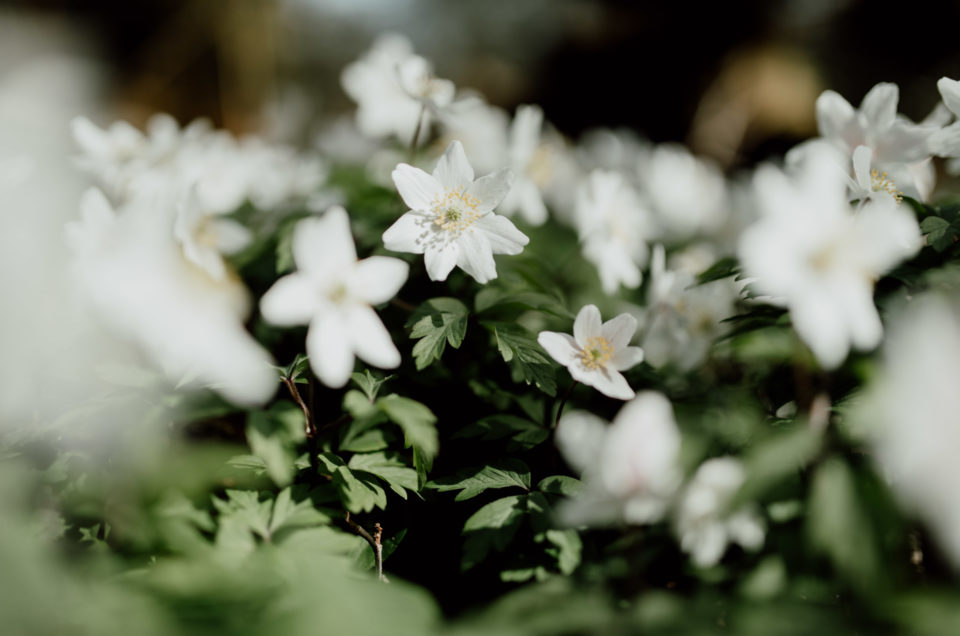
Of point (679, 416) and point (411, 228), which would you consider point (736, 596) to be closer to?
point (679, 416)

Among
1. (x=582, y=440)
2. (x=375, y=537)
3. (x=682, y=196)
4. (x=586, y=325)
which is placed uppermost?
(x=586, y=325)

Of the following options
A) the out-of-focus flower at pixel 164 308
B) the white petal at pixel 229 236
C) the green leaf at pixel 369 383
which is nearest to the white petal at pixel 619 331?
the green leaf at pixel 369 383

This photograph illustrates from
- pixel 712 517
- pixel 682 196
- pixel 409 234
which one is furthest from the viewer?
pixel 682 196

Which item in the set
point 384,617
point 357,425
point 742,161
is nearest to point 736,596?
point 384,617

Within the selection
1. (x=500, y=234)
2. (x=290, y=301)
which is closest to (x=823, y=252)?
(x=500, y=234)

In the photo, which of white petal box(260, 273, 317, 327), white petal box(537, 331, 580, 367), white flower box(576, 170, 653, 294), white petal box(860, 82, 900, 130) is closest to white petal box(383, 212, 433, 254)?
white petal box(260, 273, 317, 327)

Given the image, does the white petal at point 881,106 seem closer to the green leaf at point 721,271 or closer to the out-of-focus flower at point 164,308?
the green leaf at point 721,271

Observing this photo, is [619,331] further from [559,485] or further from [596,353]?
[559,485]
